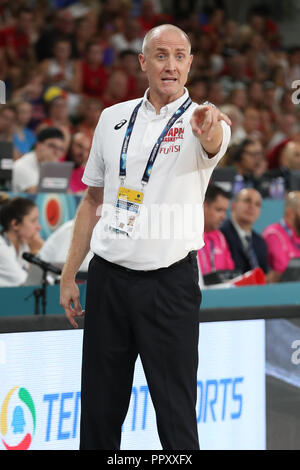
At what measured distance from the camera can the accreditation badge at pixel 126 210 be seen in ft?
8.87

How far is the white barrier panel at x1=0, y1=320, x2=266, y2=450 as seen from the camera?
3293 millimetres

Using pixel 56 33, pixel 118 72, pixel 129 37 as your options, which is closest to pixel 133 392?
pixel 118 72

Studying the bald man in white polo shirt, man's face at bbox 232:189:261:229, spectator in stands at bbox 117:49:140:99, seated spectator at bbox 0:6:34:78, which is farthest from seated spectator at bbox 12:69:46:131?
the bald man in white polo shirt

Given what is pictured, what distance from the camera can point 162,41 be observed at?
2701mm

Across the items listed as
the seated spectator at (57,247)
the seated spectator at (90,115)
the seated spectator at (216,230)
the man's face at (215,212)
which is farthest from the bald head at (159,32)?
the seated spectator at (90,115)

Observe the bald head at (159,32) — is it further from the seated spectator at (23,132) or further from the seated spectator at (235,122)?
the seated spectator at (235,122)

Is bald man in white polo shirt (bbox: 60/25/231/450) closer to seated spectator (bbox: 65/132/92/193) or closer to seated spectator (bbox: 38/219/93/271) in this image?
seated spectator (bbox: 38/219/93/271)

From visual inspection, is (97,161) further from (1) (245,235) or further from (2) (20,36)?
(2) (20,36)

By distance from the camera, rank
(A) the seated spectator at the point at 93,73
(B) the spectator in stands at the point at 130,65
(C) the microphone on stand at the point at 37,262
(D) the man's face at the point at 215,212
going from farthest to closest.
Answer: (B) the spectator in stands at the point at 130,65 → (A) the seated spectator at the point at 93,73 → (D) the man's face at the point at 215,212 → (C) the microphone on stand at the point at 37,262

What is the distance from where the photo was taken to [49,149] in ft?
25.3

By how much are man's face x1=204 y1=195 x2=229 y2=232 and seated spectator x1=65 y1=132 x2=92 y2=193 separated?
1680 mm

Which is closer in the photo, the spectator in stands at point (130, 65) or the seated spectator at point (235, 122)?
the seated spectator at point (235, 122)

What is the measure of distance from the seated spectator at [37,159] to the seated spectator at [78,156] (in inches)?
12.5

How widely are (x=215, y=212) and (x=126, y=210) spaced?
13.4ft
